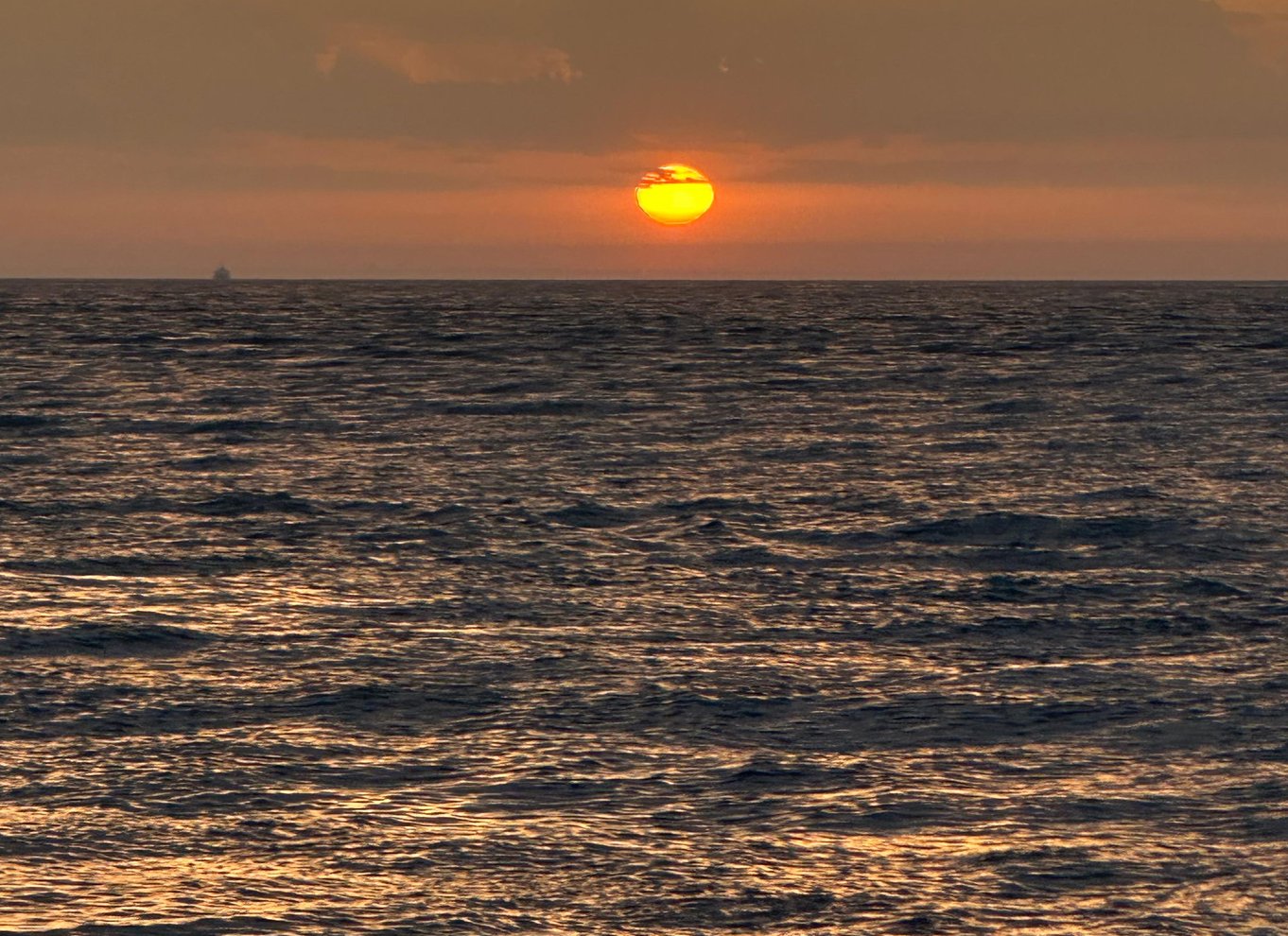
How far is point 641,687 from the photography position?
1839cm

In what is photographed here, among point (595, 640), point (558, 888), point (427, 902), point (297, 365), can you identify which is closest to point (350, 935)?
point (427, 902)

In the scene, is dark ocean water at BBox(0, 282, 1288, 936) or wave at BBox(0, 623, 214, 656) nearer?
dark ocean water at BBox(0, 282, 1288, 936)

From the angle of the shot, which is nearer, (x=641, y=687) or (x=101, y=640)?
(x=641, y=687)

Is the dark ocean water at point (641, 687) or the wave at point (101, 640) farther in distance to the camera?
the wave at point (101, 640)

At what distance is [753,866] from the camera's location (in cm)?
1288

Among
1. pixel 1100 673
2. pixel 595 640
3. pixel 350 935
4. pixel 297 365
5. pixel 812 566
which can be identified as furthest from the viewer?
pixel 297 365

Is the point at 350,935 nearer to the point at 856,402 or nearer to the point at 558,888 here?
the point at 558,888

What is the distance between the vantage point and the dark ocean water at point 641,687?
12492 millimetres

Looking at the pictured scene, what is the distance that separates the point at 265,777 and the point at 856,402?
170 feet

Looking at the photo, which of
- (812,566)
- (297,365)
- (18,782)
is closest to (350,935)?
(18,782)

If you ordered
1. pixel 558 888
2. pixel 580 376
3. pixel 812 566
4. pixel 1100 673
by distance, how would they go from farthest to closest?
pixel 580 376 < pixel 812 566 < pixel 1100 673 < pixel 558 888

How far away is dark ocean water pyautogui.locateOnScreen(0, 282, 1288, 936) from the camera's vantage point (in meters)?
12.5

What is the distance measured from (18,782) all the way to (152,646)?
18.3 feet

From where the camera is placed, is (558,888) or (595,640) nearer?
(558,888)
